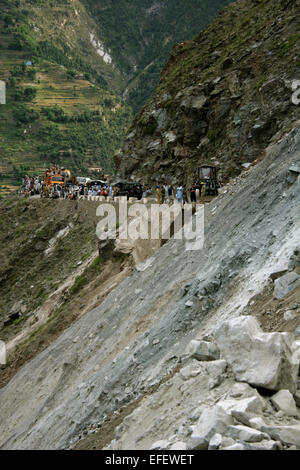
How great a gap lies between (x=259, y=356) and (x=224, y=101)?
30.9 m

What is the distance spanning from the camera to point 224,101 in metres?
35.5

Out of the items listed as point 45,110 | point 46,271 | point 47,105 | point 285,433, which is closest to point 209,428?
point 285,433

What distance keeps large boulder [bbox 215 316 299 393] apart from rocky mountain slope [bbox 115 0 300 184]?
21.8 metres

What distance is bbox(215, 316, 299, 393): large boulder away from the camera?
6203 millimetres

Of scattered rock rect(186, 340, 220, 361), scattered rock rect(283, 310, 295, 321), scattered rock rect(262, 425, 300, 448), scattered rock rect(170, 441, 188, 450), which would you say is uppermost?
scattered rock rect(283, 310, 295, 321)

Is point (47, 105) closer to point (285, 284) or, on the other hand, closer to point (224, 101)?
point (224, 101)

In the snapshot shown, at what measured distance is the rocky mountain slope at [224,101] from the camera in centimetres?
3130

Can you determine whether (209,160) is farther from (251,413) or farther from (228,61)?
(251,413)


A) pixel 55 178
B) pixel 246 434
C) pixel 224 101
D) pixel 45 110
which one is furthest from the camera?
pixel 45 110

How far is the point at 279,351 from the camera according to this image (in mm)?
6219

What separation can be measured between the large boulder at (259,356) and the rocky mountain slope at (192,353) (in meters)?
0.01

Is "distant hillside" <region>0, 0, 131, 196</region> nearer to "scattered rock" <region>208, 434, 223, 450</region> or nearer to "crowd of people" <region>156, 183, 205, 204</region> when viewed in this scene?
"crowd of people" <region>156, 183, 205, 204</region>

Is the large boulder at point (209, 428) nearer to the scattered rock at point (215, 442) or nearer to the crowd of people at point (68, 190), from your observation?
the scattered rock at point (215, 442)

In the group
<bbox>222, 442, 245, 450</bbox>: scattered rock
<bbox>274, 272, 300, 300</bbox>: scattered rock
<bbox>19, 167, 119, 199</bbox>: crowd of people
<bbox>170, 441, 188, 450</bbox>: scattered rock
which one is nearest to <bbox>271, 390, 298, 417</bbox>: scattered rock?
<bbox>222, 442, 245, 450</bbox>: scattered rock
